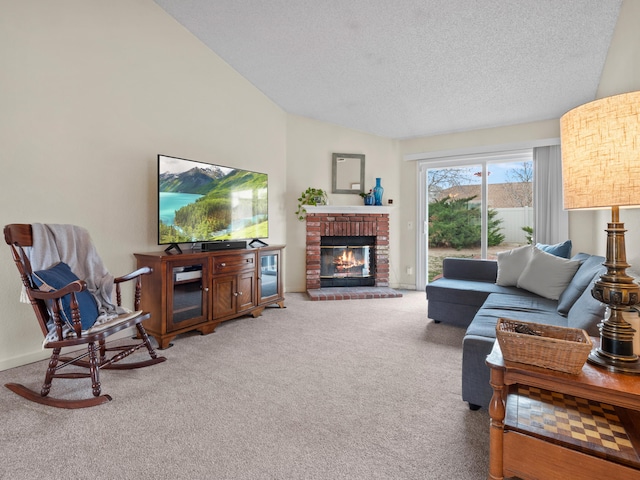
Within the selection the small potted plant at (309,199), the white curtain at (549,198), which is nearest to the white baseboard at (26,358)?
the small potted plant at (309,199)

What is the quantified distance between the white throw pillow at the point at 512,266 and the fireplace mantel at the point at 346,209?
2.03 m

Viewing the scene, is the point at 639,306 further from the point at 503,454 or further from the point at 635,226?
the point at 635,226

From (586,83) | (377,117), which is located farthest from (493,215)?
(377,117)

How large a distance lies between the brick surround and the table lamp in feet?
12.5

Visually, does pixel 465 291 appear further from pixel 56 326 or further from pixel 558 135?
pixel 56 326

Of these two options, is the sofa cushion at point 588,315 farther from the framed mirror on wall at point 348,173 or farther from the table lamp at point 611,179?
the framed mirror on wall at point 348,173

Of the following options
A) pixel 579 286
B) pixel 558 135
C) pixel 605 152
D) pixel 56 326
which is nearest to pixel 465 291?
pixel 579 286

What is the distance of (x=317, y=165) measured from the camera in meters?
5.10

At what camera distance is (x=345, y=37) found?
122 inches

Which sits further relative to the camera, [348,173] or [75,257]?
[348,173]

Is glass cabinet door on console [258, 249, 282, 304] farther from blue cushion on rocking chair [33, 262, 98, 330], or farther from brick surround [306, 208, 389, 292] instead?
blue cushion on rocking chair [33, 262, 98, 330]

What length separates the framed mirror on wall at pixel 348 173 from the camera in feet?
17.0

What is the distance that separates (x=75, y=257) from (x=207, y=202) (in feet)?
4.36

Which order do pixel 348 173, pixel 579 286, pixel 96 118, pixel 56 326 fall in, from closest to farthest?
pixel 56 326
pixel 579 286
pixel 96 118
pixel 348 173
